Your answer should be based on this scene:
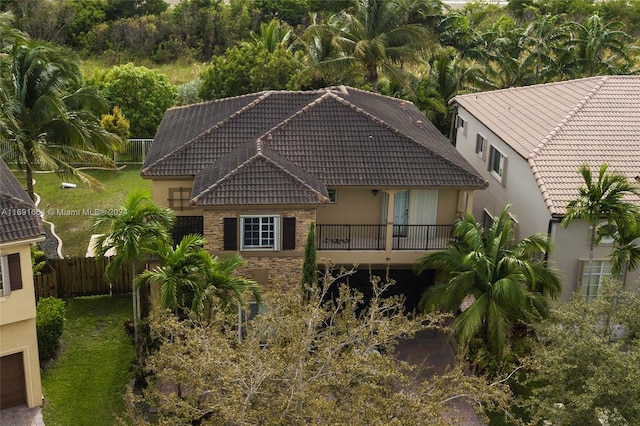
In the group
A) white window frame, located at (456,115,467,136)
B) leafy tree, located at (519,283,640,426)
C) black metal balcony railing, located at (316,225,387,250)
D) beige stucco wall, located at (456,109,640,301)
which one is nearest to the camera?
leafy tree, located at (519,283,640,426)

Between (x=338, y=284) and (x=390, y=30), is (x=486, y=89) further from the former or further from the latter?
(x=338, y=284)

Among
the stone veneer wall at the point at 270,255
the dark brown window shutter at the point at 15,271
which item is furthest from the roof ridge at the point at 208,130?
the dark brown window shutter at the point at 15,271

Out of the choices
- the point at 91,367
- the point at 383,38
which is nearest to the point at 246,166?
the point at 91,367

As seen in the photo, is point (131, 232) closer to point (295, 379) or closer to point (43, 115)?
point (295, 379)

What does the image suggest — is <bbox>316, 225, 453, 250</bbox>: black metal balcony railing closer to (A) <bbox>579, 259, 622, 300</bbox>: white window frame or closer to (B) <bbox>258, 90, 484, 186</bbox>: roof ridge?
(B) <bbox>258, 90, 484, 186</bbox>: roof ridge

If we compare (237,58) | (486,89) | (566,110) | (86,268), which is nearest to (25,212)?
(86,268)

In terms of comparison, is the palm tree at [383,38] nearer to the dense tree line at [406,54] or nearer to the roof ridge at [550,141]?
the dense tree line at [406,54]

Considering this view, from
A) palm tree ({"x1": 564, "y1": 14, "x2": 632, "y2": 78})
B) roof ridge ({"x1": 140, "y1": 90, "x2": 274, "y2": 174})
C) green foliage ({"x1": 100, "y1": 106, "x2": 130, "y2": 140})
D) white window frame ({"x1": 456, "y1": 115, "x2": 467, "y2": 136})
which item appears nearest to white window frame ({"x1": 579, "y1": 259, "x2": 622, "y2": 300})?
white window frame ({"x1": 456, "y1": 115, "x2": 467, "y2": 136})
